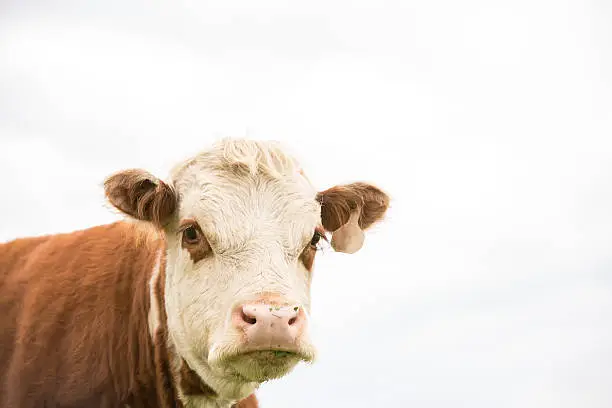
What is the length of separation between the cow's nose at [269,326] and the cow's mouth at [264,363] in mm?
99

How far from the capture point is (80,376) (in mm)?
7031

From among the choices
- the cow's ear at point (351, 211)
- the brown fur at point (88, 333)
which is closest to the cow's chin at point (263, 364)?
the brown fur at point (88, 333)

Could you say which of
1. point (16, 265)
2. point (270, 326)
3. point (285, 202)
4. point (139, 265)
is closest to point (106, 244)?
point (139, 265)

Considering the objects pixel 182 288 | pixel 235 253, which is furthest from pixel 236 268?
pixel 182 288

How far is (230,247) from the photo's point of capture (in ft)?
21.1

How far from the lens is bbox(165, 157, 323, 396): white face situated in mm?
5984

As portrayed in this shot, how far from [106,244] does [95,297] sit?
0.63m

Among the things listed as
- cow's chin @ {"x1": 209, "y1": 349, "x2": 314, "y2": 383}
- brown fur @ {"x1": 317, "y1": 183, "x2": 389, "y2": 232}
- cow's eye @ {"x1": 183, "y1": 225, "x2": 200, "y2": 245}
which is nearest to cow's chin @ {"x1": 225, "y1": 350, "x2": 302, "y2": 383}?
cow's chin @ {"x1": 209, "y1": 349, "x2": 314, "y2": 383}

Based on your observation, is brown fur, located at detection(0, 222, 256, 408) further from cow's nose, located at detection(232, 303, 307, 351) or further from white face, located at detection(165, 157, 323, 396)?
cow's nose, located at detection(232, 303, 307, 351)

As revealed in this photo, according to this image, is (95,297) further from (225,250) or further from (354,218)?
(354,218)

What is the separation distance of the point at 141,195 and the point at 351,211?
2.05 metres

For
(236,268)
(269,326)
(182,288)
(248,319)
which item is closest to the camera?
(269,326)

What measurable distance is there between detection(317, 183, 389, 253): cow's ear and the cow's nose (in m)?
1.95

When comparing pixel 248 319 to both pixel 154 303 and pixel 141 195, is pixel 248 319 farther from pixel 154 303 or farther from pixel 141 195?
pixel 141 195
